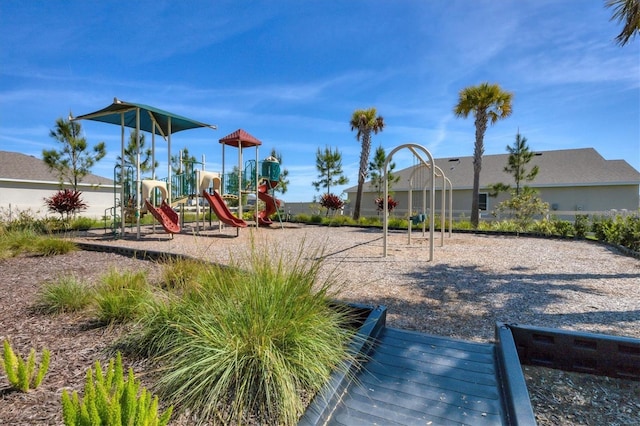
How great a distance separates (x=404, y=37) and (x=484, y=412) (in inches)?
342

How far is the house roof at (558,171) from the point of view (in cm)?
1802

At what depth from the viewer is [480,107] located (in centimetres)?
1514

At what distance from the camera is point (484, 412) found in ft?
6.34

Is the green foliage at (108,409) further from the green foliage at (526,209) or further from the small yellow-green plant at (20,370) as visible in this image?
the green foliage at (526,209)

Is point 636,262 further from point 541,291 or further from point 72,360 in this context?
point 72,360

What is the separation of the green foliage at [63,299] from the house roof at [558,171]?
51.3 ft

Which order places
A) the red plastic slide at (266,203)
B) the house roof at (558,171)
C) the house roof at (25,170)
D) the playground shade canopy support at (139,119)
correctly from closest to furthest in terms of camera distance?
the playground shade canopy support at (139,119)
the red plastic slide at (266,203)
the house roof at (558,171)
the house roof at (25,170)

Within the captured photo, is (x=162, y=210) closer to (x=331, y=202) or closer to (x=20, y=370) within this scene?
(x=20, y=370)

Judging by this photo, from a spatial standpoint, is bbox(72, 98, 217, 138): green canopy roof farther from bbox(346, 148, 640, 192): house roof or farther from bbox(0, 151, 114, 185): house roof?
bbox(0, 151, 114, 185): house roof

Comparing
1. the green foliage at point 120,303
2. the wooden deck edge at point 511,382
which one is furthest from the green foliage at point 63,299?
the wooden deck edge at point 511,382

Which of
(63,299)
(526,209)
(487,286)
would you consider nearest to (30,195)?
(63,299)

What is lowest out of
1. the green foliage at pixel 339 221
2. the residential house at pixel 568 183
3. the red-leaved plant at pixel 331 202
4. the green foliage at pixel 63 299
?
the green foliage at pixel 63 299

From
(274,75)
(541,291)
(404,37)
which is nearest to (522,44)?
(404,37)

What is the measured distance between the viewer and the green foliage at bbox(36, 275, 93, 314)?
323 cm
